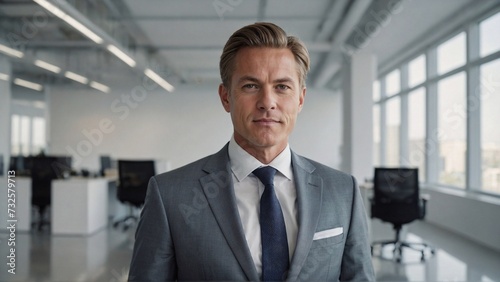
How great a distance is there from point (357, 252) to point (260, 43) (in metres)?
0.57

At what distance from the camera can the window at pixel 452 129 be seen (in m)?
7.23

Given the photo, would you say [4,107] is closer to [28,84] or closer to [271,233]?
[28,84]

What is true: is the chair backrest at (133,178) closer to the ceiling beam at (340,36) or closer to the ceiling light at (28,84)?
the ceiling beam at (340,36)

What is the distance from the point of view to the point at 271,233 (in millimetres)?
986

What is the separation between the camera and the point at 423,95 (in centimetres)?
892

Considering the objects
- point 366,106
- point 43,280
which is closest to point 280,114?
point 43,280

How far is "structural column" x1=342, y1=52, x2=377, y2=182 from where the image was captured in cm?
839

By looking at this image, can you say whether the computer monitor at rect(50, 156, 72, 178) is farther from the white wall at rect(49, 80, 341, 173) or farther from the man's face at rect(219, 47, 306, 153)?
the man's face at rect(219, 47, 306, 153)

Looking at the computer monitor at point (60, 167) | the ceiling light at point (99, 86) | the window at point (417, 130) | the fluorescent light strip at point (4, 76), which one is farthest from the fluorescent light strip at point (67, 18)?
the window at point (417, 130)

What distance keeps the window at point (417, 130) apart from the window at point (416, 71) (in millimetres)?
203

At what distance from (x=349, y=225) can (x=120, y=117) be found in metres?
13.8

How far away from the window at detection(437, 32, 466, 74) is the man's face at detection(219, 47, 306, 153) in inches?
281

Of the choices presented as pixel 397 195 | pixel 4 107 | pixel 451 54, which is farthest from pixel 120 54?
pixel 451 54

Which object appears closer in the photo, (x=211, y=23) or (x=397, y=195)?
(x=397, y=195)
